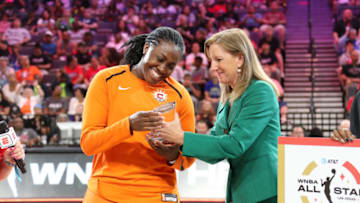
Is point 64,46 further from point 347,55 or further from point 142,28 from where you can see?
point 347,55

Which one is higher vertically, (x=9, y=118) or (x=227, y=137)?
(x=227, y=137)

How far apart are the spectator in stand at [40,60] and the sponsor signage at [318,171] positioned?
10.4 metres

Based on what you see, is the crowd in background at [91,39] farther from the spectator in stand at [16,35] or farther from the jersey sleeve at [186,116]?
the jersey sleeve at [186,116]

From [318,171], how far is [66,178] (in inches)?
148

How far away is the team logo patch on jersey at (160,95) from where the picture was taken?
8.67 feet

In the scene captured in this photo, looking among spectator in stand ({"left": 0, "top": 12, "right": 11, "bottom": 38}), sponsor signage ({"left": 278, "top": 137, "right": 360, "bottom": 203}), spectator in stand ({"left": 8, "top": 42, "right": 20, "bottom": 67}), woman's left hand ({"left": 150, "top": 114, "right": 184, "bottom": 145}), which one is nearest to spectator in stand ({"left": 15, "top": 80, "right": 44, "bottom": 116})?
spectator in stand ({"left": 8, "top": 42, "right": 20, "bottom": 67})

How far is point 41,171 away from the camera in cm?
545

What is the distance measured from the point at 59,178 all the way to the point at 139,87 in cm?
322

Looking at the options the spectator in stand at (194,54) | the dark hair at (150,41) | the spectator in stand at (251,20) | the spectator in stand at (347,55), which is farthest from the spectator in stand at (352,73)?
the dark hair at (150,41)

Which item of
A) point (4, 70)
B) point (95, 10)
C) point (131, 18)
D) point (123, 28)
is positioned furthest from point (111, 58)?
point (95, 10)

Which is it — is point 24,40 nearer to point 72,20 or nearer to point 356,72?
point 72,20

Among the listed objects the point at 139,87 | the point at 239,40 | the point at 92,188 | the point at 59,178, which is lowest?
the point at 59,178

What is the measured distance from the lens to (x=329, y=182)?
2316 millimetres

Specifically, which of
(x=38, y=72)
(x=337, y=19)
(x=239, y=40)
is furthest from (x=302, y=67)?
(x=239, y=40)
